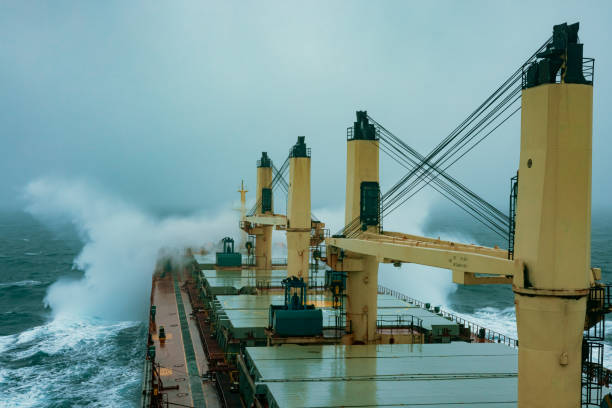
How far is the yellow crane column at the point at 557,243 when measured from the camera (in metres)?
15.1

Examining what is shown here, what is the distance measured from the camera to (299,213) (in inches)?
1610

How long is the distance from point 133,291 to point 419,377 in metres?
54.9

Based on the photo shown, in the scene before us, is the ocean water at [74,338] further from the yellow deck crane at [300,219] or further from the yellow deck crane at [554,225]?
the yellow deck crane at [554,225]

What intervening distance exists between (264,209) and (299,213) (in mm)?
22078

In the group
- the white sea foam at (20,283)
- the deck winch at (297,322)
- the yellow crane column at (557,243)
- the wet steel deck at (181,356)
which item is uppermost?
the yellow crane column at (557,243)

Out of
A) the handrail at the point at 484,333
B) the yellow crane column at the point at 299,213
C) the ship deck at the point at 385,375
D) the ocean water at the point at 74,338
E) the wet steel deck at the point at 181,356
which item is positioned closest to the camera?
the ship deck at the point at 385,375

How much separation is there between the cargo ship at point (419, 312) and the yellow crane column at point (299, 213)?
0.08m

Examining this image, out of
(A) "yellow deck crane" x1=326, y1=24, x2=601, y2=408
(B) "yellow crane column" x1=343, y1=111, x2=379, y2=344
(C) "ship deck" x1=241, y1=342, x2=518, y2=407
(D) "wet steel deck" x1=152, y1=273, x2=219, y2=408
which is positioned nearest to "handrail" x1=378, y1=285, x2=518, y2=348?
(C) "ship deck" x1=241, y1=342, x2=518, y2=407

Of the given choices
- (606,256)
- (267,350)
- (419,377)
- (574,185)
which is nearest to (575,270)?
(574,185)

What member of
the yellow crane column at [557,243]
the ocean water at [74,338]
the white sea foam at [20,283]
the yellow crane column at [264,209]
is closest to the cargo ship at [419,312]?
the yellow crane column at [557,243]

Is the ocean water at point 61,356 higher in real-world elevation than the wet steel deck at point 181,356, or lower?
lower

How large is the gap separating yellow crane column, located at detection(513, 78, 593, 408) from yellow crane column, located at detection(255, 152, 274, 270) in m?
48.0

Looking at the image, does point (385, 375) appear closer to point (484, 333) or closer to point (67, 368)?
point (484, 333)

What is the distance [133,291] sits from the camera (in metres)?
71.4
